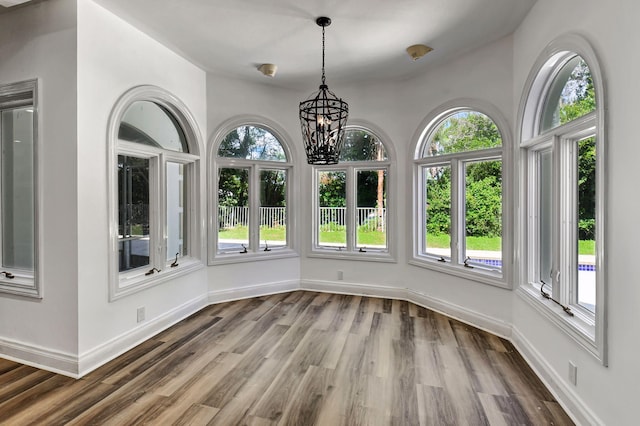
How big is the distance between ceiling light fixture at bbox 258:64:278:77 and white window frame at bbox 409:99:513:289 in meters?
1.91

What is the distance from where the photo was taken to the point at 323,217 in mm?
4988

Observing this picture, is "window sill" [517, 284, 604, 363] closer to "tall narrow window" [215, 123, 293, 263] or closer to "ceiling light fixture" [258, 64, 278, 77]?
"tall narrow window" [215, 123, 293, 263]

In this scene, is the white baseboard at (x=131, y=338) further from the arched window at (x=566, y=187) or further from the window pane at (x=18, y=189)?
the arched window at (x=566, y=187)

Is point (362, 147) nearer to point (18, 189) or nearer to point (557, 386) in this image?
point (557, 386)

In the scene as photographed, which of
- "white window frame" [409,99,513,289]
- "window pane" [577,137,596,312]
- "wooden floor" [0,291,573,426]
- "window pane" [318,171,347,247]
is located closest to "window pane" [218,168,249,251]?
"window pane" [318,171,347,247]

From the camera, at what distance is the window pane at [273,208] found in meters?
4.83

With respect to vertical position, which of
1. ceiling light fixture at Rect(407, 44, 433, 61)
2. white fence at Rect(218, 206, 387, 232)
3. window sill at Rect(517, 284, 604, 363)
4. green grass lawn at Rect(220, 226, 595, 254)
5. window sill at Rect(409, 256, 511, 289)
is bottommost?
window sill at Rect(517, 284, 604, 363)

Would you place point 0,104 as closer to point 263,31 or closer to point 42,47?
point 42,47

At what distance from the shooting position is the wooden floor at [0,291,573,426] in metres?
2.13

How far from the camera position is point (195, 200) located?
4141mm

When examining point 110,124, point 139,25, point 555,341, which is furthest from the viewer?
point 139,25

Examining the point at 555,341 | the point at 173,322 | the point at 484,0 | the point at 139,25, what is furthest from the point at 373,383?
the point at 139,25

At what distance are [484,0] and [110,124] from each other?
3.21 meters

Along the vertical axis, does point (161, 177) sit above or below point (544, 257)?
above
